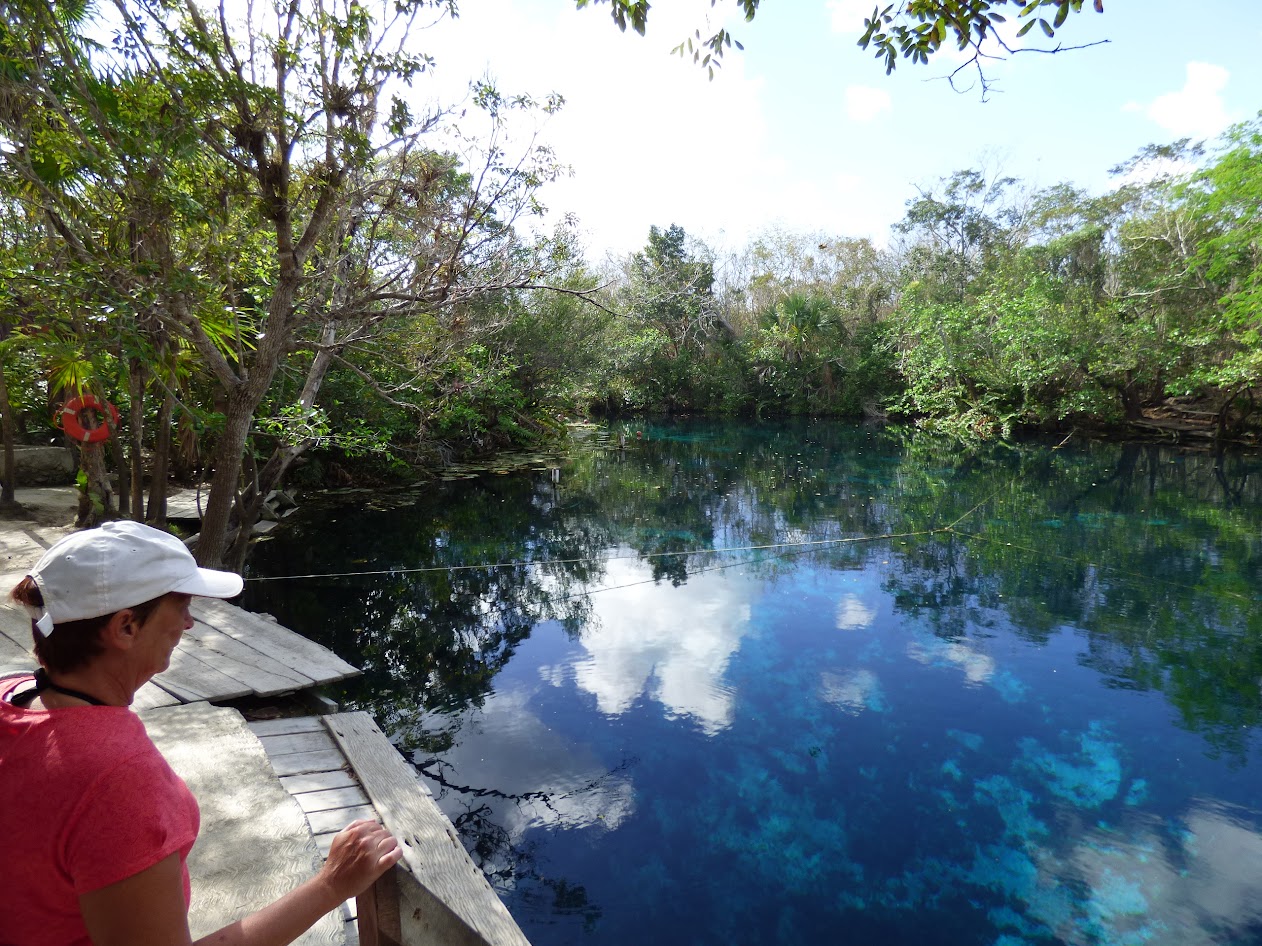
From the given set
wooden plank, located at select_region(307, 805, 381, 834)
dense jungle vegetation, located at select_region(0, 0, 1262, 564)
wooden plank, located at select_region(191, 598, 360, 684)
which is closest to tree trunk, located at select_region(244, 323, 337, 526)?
dense jungle vegetation, located at select_region(0, 0, 1262, 564)

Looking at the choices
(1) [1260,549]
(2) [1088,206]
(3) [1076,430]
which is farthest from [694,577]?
(2) [1088,206]

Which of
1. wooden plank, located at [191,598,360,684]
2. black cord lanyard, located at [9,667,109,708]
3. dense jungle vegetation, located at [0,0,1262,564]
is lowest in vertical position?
wooden plank, located at [191,598,360,684]

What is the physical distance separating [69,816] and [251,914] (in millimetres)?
422

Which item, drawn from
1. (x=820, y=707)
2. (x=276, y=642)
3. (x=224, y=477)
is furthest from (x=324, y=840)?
(x=820, y=707)

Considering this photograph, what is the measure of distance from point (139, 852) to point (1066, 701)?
6031 millimetres

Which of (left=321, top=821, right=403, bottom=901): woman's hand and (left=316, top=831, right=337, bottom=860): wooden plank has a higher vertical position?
(left=321, top=821, right=403, bottom=901): woman's hand

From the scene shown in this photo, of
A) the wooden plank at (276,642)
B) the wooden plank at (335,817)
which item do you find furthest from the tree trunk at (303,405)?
the wooden plank at (335,817)

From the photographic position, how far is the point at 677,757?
15.5 ft

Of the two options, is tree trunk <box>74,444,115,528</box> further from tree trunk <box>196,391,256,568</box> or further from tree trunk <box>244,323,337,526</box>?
tree trunk <box>196,391,256,568</box>

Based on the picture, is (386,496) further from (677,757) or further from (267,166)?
(677,757)

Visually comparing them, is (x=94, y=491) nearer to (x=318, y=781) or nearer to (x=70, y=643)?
(x=318, y=781)

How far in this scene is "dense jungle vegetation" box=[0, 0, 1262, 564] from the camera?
Answer: 13.8 feet

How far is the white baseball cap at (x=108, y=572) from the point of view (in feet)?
3.54

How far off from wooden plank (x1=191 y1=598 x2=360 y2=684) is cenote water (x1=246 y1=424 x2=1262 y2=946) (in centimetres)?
95
